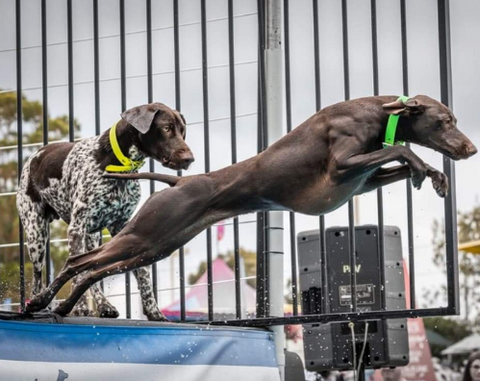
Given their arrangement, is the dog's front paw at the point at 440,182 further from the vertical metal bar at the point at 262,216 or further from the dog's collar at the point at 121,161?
the dog's collar at the point at 121,161

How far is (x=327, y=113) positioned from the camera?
4.17 m

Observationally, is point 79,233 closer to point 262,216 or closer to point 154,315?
point 154,315

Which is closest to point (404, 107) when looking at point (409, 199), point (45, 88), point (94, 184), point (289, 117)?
Answer: point (409, 199)

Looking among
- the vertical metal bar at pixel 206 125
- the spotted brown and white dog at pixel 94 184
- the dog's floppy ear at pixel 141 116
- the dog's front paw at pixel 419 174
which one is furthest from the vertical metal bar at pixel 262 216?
the dog's front paw at pixel 419 174

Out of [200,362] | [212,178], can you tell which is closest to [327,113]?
[212,178]

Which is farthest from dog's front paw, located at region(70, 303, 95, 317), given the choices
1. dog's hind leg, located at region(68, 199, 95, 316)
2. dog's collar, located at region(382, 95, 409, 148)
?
dog's collar, located at region(382, 95, 409, 148)

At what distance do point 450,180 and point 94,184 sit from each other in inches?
61.8

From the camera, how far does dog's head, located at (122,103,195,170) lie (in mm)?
4539

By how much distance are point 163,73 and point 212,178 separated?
4.17 ft

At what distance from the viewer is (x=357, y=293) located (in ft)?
19.7

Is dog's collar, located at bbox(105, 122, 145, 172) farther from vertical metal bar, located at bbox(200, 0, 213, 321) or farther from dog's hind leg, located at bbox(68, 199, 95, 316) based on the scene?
vertical metal bar, located at bbox(200, 0, 213, 321)

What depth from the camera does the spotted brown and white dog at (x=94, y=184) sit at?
4609 mm

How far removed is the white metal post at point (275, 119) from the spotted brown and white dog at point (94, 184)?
43 cm

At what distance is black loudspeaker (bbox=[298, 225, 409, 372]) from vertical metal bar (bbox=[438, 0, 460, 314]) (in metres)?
1.44
